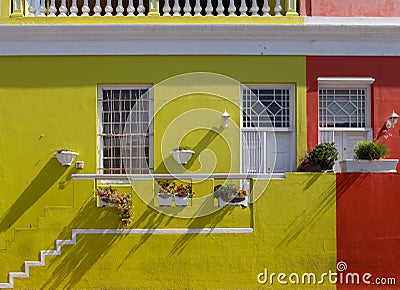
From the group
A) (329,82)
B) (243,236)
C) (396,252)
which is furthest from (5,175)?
(396,252)

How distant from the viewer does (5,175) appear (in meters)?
10.4

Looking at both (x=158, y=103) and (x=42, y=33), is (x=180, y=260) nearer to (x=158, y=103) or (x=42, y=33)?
(x=158, y=103)

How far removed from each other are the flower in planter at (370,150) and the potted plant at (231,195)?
2245mm

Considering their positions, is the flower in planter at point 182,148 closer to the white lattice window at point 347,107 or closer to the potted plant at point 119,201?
the potted plant at point 119,201

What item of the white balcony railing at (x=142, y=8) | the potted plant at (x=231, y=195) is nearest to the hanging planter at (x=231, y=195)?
the potted plant at (x=231, y=195)

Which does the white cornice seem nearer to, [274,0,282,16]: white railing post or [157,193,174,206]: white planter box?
[274,0,282,16]: white railing post

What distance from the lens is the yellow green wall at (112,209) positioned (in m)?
9.80

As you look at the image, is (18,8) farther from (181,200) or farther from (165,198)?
(181,200)

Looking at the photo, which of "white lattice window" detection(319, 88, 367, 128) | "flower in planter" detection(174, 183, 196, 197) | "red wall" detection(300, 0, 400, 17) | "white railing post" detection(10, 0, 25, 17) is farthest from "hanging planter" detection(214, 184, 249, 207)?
"white railing post" detection(10, 0, 25, 17)

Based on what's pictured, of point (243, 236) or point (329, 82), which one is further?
Answer: point (329, 82)

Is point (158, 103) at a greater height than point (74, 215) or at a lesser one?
greater

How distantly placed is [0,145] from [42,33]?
225 centimetres

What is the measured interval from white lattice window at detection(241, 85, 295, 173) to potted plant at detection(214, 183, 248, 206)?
3.27 ft

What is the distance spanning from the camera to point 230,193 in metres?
9.81
